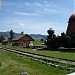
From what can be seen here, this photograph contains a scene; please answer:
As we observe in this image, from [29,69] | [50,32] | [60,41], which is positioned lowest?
[29,69]

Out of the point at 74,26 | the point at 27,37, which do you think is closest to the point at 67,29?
the point at 74,26

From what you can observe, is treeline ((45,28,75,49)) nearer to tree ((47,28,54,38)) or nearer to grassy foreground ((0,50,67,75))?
tree ((47,28,54,38))

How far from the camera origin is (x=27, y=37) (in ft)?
277

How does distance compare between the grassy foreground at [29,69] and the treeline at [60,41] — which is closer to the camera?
the grassy foreground at [29,69]

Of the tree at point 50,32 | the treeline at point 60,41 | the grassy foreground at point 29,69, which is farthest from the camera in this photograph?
the tree at point 50,32

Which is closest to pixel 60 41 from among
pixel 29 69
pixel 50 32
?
pixel 50 32

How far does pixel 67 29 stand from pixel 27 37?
2556cm

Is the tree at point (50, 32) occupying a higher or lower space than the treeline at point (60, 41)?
higher

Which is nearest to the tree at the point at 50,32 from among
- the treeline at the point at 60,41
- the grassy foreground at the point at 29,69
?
the treeline at the point at 60,41

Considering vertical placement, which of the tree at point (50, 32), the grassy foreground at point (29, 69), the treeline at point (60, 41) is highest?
the tree at point (50, 32)

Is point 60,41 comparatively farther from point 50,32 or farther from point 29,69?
point 29,69

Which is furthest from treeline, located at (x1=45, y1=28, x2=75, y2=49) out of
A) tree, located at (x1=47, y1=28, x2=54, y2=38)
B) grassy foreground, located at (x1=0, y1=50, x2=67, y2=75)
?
grassy foreground, located at (x1=0, y1=50, x2=67, y2=75)

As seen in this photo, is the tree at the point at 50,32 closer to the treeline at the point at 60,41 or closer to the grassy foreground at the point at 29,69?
the treeline at the point at 60,41

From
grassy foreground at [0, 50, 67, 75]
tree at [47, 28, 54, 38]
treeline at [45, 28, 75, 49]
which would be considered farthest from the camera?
tree at [47, 28, 54, 38]
